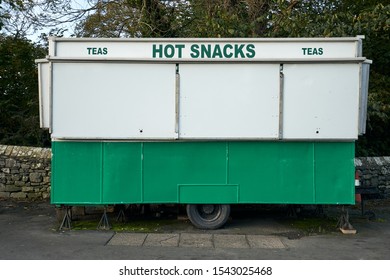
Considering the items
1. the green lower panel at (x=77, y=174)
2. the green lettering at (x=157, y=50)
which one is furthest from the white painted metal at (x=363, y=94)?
the green lower panel at (x=77, y=174)

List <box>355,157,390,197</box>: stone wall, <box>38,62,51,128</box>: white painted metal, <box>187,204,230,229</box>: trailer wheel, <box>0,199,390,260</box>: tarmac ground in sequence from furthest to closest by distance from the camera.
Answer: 1. <box>355,157,390,197</box>: stone wall
2. <box>187,204,230,229</box>: trailer wheel
3. <box>38,62,51,128</box>: white painted metal
4. <box>0,199,390,260</box>: tarmac ground

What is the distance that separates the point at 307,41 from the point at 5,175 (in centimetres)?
807

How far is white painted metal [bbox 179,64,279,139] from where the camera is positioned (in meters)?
8.88

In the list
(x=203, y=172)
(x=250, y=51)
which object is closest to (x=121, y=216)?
(x=203, y=172)

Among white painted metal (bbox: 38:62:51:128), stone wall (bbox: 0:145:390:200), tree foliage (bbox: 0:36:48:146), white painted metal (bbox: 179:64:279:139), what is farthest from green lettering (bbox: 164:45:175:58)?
tree foliage (bbox: 0:36:48:146)

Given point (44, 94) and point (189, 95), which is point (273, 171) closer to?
point (189, 95)

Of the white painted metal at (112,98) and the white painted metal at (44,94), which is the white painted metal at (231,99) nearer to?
the white painted metal at (112,98)

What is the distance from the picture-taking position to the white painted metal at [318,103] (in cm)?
886

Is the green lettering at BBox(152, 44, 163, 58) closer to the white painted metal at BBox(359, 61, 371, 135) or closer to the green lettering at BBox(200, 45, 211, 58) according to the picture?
the green lettering at BBox(200, 45, 211, 58)

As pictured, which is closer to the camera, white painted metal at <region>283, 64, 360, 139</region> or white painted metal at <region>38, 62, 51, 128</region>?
white painted metal at <region>283, 64, 360, 139</region>

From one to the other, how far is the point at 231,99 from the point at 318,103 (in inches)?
59.7

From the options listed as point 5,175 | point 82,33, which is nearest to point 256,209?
point 5,175

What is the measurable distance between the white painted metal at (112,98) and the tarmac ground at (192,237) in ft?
5.82

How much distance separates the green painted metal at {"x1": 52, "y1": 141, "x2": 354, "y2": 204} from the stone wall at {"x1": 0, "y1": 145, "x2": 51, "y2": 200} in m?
3.85
